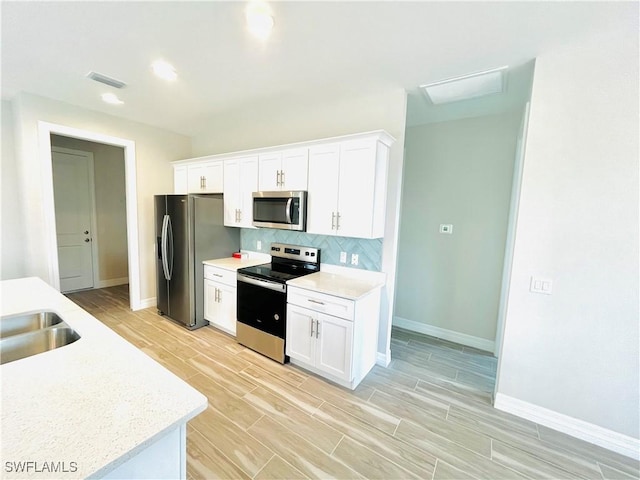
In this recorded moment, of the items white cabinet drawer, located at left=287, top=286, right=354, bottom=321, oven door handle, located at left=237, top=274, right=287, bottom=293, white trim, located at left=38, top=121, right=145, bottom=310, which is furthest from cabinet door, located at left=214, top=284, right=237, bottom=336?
white trim, located at left=38, top=121, right=145, bottom=310

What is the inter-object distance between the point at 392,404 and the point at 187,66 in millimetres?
3427

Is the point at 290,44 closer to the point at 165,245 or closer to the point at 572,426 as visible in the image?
the point at 165,245

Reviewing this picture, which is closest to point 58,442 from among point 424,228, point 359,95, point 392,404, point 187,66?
point 392,404

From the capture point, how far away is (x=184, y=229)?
3.34 meters

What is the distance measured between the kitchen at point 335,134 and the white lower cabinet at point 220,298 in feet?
4.59

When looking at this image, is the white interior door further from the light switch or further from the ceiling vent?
the light switch

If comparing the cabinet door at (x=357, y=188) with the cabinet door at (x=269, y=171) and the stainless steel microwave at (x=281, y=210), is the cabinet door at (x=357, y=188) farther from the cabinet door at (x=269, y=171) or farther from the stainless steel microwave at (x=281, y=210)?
the cabinet door at (x=269, y=171)

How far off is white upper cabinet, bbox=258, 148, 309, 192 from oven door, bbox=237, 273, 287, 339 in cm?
107

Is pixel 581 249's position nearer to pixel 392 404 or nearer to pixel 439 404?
pixel 439 404

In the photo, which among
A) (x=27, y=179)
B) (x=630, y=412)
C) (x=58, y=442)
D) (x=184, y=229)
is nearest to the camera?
(x=58, y=442)

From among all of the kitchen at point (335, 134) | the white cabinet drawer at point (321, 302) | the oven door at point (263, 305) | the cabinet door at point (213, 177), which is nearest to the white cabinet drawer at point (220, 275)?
the oven door at point (263, 305)

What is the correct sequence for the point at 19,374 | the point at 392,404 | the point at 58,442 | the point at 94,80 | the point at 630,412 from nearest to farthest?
1. the point at 58,442
2. the point at 19,374
3. the point at 630,412
4. the point at 392,404
5. the point at 94,80

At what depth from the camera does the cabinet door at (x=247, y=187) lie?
322cm

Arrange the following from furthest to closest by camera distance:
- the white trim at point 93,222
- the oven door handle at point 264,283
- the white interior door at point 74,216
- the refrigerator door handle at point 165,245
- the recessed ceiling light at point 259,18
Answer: the white trim at point 93,222
the white interior door at point 74,216
the refrigerator door handle at point 165,245
the oven door handle at point 264,283
the recessed ceiling light at point 259,18
